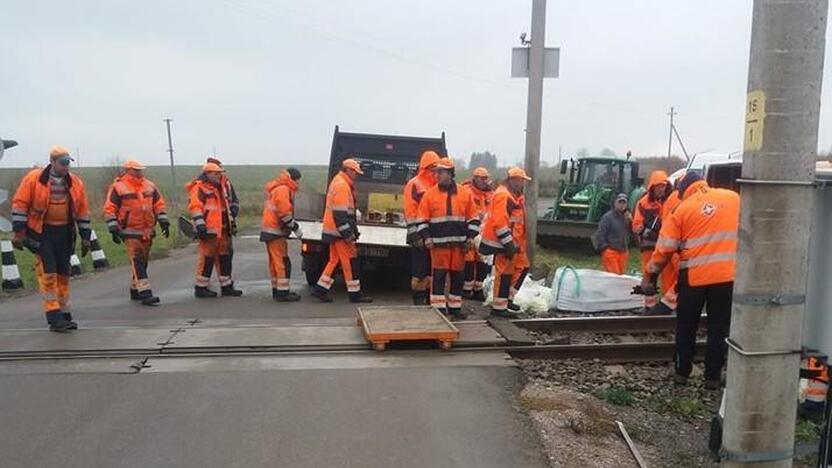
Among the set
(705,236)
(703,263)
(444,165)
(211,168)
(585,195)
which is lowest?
(703,263)

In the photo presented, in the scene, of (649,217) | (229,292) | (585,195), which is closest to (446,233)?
(649,217)

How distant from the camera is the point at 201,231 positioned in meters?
9.29

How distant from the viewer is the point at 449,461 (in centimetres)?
413

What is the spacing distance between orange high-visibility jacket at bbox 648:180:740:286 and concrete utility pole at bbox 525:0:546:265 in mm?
5123

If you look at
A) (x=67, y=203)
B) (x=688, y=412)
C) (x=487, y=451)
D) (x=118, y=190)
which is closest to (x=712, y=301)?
(x=688, y=412)

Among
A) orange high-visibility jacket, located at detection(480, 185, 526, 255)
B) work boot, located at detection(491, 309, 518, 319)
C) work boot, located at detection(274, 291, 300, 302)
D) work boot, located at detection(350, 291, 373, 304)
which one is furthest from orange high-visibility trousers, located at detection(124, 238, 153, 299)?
work boot, located at detection(491, 309, 518, 319)

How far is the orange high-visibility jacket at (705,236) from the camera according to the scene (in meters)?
5.62

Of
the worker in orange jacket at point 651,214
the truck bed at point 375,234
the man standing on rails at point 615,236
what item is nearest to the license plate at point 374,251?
the truck bed at point 375,234

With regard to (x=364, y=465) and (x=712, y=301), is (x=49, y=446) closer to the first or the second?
(x=364, y=465)

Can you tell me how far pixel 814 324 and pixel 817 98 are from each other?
1005 mm

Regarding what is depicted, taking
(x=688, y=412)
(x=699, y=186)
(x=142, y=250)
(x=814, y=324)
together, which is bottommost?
(x=688, y=412)

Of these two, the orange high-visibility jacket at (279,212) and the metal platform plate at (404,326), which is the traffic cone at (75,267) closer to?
the orange high-visibility jacket at (279,212)

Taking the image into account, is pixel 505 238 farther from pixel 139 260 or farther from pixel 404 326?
pixel 139 260

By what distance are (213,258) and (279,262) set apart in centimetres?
104
